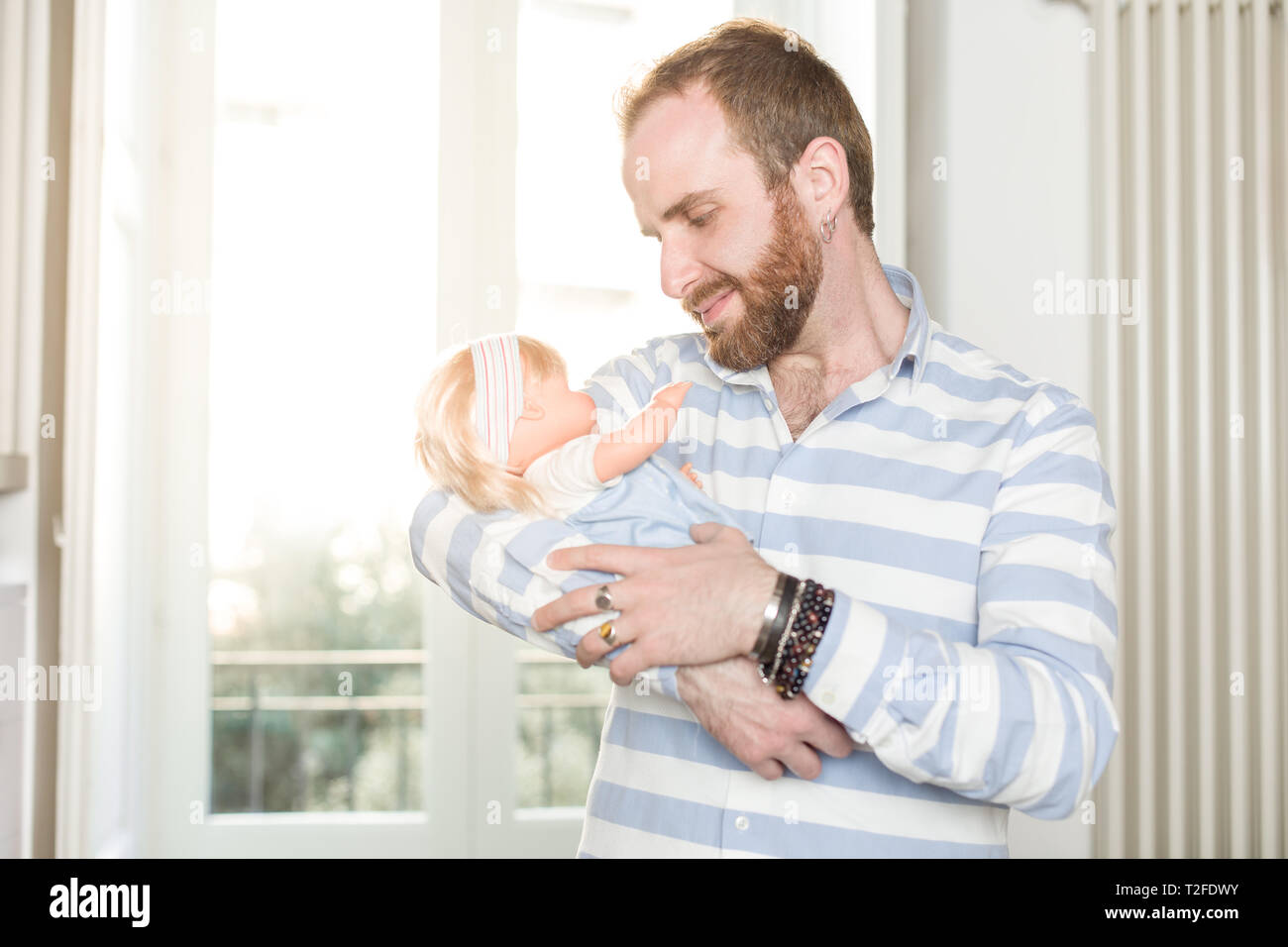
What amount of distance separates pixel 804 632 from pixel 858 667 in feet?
0.23

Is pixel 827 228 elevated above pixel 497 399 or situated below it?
above

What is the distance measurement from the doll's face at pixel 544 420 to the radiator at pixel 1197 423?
141cm

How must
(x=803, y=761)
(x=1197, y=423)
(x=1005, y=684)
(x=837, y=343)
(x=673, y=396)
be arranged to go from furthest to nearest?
(x=1197, y=423)
(x=837, y=343)
(x=673, y=396)
(x=803, y=761)
(x=1005, y=684)

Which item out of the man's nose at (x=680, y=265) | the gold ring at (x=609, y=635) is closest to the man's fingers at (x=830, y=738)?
the gold ring at (x=609, y=635)

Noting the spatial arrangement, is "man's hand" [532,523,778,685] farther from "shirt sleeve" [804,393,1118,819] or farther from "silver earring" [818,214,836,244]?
"silver earring" [818,214,836,244]

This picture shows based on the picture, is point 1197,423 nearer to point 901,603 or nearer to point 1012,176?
point 1012,176

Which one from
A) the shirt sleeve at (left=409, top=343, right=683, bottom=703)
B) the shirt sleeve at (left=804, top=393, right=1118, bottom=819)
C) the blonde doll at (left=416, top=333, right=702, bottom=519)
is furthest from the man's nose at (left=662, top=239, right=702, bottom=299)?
the shirt sleeve at (left=804, top=393, right=1118, bottom=819)

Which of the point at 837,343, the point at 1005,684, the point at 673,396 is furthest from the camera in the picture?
the point at 837,343

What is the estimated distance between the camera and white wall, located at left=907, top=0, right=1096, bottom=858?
2.26 meters

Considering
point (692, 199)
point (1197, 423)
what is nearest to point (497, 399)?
point (692, 199)

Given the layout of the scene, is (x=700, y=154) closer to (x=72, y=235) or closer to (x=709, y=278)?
(x=709, y=278)

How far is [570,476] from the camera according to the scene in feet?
4.21

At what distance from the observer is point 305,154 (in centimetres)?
266
